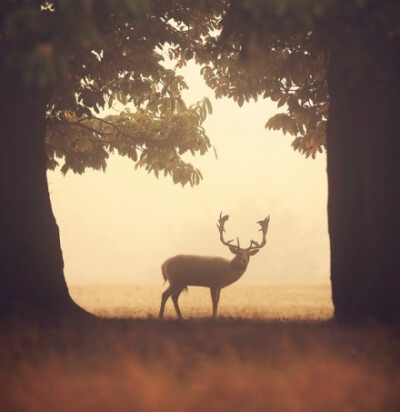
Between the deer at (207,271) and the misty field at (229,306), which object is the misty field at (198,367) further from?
the deer at (207,271)

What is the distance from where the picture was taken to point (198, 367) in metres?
7.88

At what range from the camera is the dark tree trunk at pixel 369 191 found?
37.2ft

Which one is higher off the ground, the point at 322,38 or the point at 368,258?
the point at 322,38

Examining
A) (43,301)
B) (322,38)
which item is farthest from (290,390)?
(43,301)

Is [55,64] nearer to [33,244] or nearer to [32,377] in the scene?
[32,377]

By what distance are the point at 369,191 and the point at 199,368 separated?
202 inches

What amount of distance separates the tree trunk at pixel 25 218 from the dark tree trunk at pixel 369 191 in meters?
4.88

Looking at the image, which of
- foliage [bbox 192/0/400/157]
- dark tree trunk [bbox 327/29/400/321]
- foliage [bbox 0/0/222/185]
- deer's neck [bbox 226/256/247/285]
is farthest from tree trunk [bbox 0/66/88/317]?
deer's neck [bbox 226/256/247/285]

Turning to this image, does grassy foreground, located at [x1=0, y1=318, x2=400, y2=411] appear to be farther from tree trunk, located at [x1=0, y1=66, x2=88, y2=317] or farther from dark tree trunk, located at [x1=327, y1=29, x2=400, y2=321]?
tree trunk, located at [x1=0, y1=66, x2=88, y2=317]

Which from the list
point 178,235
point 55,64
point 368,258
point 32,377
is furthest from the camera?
point 178,235

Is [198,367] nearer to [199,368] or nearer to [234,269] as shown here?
[199,368]

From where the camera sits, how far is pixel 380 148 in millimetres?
11516

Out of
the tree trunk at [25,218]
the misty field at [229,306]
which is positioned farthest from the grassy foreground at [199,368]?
the misty field at [229,306]

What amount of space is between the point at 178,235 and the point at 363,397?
317ft
